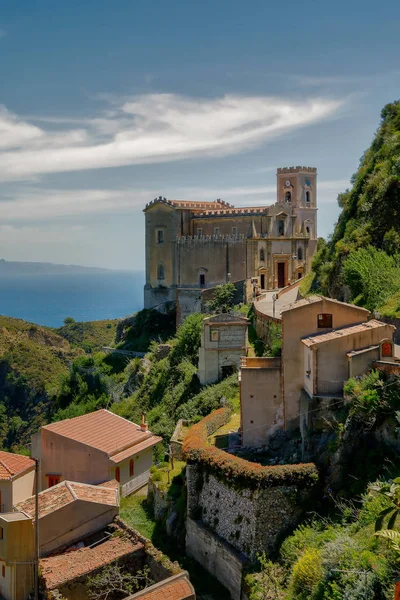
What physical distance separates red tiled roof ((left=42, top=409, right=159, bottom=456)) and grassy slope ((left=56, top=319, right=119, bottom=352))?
193 feet

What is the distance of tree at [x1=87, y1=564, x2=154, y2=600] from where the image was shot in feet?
51.3

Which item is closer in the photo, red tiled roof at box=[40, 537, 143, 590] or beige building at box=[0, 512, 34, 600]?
red tiled roof at box=[40, 537, 143, 590]

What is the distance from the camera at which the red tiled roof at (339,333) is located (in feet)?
52.2


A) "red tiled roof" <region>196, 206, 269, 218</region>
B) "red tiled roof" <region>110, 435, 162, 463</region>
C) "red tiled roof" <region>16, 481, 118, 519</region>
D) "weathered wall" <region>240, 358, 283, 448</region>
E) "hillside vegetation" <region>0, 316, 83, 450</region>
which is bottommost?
"hillside vegetation" <region>0, 316, 83, 450</region>

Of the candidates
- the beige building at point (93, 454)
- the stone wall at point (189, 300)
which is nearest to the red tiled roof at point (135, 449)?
the beige building at point (93, 454)

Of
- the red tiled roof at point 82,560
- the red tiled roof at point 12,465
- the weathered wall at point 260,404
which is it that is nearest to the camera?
the red tiled roof at point 82,560

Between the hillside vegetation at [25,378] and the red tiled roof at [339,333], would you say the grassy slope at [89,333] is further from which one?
the red tiled roof at [339,333]

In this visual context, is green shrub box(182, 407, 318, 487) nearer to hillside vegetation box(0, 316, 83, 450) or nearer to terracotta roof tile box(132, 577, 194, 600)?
terracotta roof tile box(132, 577, 194, 600)

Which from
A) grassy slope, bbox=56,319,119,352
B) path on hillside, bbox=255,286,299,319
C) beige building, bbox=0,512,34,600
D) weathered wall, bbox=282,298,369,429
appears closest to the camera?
beige building, bbox=0,512,34,600

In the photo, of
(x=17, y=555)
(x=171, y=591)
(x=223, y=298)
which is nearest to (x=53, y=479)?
(x=17, y=555)

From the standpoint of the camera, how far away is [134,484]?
73.5ft

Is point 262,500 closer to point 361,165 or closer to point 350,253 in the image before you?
point 350,253

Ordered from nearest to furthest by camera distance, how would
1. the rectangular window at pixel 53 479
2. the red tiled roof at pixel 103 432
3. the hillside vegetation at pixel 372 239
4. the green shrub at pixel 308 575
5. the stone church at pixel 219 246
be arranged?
the green shrub at pixel 308 575, the rectangular window at pixel 53 479, the red tiled roof at pixel 103 432, the hillside vegetation at pixel 372 239, the stone church at pixel 219 246

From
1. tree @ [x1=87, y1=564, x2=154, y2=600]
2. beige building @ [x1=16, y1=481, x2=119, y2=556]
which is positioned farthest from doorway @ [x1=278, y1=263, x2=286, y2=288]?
tree @ [x1=87, y1=564, x2=154, y2=600]
